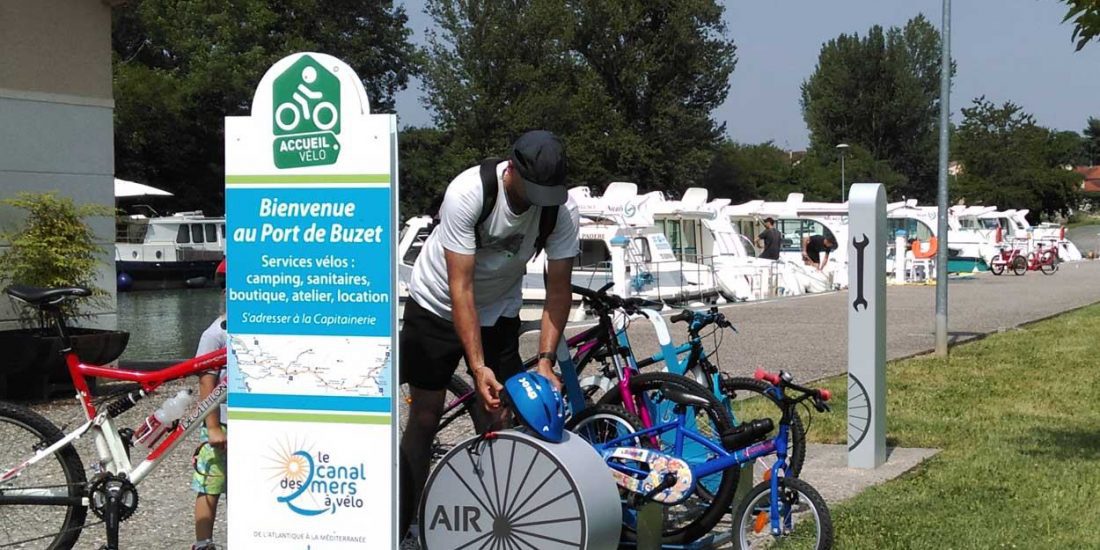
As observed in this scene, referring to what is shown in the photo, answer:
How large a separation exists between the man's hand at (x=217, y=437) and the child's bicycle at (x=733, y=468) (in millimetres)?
1487

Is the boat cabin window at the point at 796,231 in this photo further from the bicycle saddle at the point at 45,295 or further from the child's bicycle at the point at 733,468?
the bicycle saddle at the point at 45,295

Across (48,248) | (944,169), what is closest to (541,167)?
(48,248)

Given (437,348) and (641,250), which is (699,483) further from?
(641,250)

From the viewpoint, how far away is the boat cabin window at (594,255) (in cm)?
2828

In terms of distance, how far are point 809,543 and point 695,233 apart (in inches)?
1086

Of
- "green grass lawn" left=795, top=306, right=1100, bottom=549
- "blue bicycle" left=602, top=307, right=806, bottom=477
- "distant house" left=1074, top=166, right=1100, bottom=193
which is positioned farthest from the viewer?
"distant house" left=1074, top=166, right=1100, bottom=193

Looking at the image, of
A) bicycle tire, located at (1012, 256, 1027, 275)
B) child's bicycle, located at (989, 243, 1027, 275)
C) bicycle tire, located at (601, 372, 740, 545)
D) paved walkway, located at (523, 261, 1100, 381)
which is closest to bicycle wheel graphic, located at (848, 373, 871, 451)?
bicycle tire, located at (601, 372, 740, 545)

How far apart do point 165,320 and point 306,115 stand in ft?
80.7

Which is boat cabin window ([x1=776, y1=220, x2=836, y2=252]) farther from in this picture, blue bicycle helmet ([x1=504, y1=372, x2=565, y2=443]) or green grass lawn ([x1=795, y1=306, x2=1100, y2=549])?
blue bicycle helmet ([x1=504, y1=372, x2=565, y2=443])

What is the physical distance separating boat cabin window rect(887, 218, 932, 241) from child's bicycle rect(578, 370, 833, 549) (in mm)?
36688

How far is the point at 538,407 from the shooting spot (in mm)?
4652

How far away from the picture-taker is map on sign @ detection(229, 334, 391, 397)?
4.52 metres

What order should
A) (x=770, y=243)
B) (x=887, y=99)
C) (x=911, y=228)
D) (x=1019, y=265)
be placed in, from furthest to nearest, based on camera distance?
(x=887, y=99) → (x=911, y=228) → (x=1019, y=265) → (x=770, y=243)

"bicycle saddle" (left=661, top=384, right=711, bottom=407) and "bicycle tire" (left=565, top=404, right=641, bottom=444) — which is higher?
"bicycle saddle" (left=661, top=384, right=711, bottom=407)
